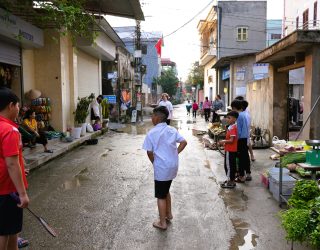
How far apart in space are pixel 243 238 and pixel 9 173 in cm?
303

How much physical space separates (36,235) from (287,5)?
26.9 metres

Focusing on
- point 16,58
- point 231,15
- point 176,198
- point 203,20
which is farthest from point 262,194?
point 203,20

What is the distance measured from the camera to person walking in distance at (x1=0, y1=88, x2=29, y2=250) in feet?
11.0

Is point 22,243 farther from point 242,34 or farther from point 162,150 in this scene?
point 242,34

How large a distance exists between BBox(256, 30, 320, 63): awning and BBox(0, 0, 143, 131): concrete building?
169 inches

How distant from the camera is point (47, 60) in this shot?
1357 cm

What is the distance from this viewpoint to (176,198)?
6812mm

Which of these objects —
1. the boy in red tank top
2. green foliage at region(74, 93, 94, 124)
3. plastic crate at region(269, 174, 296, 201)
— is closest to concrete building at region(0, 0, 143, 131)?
green foliage at region(74, 93, 94, 124)

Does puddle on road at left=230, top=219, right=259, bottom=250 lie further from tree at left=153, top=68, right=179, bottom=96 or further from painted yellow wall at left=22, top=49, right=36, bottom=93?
tree at left=153, top=68, right=179, bottom=96

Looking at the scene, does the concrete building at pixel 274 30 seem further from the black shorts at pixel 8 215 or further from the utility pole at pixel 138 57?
the black shorts at pixel 8 215

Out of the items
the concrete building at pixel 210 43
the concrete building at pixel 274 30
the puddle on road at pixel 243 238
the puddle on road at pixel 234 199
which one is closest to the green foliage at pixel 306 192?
the puddle on road at pixel 243 238

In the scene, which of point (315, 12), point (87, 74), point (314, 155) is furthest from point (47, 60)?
point (315, 12)

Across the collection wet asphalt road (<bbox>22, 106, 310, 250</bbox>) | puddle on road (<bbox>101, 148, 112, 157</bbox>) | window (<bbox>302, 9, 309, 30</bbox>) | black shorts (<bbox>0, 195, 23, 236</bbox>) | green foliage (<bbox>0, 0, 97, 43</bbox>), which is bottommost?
puddle on road (<bbox>101, 148, 112, 157</bbox>)

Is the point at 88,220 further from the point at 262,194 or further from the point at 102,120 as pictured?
the point at 102,120
